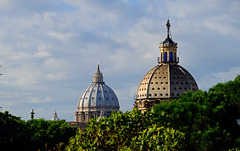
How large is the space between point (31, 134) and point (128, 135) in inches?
201

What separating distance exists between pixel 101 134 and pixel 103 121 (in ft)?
4.11

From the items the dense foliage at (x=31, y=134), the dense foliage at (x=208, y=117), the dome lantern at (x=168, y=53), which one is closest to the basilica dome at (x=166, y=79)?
the dome lantern at (x=168, y=53)

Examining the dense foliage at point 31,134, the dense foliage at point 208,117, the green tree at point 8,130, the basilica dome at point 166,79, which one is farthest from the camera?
the basilica dome at point 166,79

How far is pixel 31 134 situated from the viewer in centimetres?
3328

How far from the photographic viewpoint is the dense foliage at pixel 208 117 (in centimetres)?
4212

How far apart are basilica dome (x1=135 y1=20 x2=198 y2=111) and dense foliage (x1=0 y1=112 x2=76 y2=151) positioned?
8820cm

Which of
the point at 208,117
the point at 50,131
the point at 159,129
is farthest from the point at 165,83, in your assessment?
the point at 159,129

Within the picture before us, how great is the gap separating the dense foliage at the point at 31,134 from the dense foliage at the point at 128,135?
10.0 feet

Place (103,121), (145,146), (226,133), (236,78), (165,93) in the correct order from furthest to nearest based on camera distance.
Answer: (165,93) → (236,78) → (226,133) → (103,121) → (145,146)

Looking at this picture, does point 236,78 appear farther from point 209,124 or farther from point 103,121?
point 103,121

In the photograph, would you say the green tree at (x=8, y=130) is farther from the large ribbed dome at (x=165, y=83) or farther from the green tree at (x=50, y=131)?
the large ribbed dome at (x=165, y=83)

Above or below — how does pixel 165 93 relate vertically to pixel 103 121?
above

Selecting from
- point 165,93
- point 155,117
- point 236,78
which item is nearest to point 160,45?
point 165,93

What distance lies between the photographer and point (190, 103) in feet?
148
